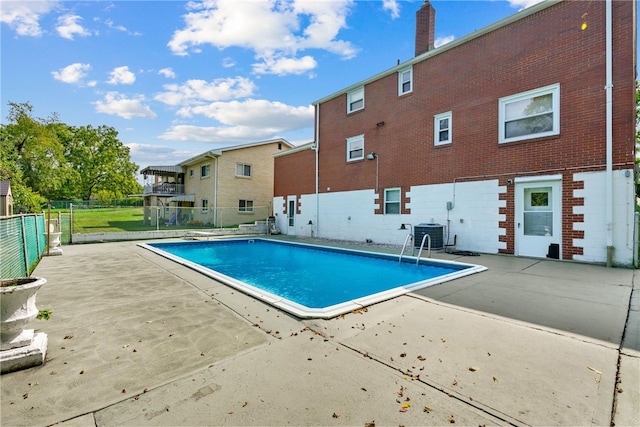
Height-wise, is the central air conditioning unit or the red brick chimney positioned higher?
the red brick chimney

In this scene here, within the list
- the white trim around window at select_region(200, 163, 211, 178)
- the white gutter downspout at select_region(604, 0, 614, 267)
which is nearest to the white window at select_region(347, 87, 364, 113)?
the white gutter downspout at select_region(604, 0, 614, 267)

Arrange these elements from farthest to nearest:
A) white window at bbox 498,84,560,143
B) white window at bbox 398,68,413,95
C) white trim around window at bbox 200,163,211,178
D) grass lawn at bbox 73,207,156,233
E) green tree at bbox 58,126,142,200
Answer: green tree at bbox 58,126,142,200
white trim around window at bbox 200,163,211,178
grass lawn at bbox 73,207,156,233
white window at bbox 398,68,413,95
white window at bbox 498,84,560,143

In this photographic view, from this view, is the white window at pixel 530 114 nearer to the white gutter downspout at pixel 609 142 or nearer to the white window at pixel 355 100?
the white gutter downspout at pixel 609 142

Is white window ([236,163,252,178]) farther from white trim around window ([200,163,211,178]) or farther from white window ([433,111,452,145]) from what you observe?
white window ([433,111,452,145])

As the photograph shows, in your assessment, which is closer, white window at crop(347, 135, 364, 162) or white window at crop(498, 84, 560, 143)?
white window at crop(498, 84, 560, 143)

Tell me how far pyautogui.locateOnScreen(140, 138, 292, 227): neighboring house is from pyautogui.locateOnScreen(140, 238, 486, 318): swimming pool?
8725 millimetres

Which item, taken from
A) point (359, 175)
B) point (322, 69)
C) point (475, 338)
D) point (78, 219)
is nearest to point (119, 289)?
point (475, 338)

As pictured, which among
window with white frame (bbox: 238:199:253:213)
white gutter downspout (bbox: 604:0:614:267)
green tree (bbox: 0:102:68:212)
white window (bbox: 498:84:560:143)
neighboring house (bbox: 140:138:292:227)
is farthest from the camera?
green tree (bbox: 0:102:68:212)

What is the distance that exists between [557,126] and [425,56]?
18.0 feet

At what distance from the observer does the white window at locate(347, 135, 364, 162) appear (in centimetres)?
1404

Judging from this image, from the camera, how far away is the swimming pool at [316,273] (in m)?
4.80

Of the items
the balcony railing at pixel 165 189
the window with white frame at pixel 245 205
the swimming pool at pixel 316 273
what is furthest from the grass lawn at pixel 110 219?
the swimming pool at pixel 316 273

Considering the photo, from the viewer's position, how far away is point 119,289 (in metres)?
5.26

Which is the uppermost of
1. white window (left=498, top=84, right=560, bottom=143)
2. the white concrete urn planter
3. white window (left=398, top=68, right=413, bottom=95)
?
white window (left=398, top=68, right=413, bottom=95)
